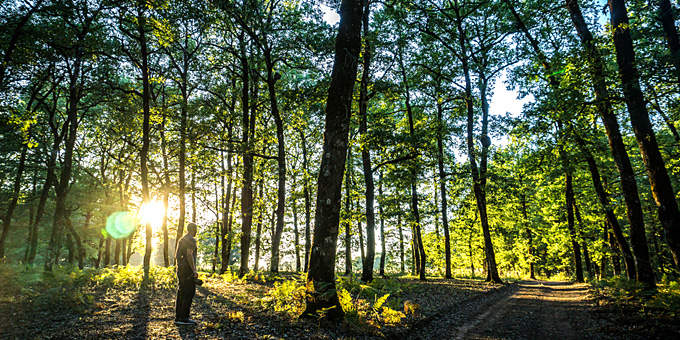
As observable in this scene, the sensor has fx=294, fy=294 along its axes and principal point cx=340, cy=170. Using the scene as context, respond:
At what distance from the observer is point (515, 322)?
8375mm

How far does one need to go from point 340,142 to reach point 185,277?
4949 mm

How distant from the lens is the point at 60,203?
14.8 meters

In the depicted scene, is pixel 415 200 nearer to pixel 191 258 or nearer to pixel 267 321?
pixel 267 321

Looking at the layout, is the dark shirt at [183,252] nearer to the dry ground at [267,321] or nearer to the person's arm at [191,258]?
the person's arm at [191,258]

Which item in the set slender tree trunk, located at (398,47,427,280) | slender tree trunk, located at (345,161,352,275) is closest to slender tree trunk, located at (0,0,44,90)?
slender tree trunk, located at (345,161,352,275)

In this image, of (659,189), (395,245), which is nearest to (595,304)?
(659,189)

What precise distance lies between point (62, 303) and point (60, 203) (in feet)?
28.6

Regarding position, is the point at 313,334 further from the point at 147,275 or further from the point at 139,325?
the point at 147,275

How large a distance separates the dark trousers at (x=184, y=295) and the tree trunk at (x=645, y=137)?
1256cm

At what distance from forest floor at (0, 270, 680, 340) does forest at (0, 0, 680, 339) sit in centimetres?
9

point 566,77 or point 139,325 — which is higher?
point 566,77

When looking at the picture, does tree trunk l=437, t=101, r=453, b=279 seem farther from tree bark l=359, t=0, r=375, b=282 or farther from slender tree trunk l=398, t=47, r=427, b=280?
tree bark l=359, t=0, r=375, b=282

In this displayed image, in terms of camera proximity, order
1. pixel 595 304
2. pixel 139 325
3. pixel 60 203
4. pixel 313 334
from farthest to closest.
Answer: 1. pixel 60 203
2. pixel 595 304
3. pixel 139 325
4. pixel 313 334

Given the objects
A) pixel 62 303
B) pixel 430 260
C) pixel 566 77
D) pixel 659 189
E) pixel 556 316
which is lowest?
pixel 430 260
